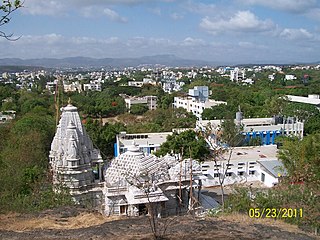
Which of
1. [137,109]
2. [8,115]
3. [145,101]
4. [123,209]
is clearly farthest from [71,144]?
[145,101]

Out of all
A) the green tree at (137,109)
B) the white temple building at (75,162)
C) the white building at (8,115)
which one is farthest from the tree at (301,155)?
the green tree at (137,109)

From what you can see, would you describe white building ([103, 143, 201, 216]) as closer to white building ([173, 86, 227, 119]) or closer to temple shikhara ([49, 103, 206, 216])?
temple shikhara ([49, 103, 206, 216])

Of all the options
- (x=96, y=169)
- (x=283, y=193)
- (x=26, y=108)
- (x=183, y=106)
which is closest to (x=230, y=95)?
(x=183, y=106)

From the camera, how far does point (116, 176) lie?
14.7 meters

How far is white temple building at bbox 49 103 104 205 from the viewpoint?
49.1ft

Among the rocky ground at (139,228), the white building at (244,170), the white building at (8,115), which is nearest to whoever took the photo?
the rocky ground at (139,228)

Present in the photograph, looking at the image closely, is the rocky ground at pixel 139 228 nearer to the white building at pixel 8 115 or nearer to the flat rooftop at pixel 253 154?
the flat rooftop at pixel 253 154

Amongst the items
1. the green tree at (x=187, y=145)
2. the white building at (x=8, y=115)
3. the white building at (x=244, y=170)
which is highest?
the green tree at (x=187, y=145)

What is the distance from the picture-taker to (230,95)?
5972cm

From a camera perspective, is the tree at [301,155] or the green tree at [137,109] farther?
the green tree at [137,109]

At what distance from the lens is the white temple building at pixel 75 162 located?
1497 centimetres
